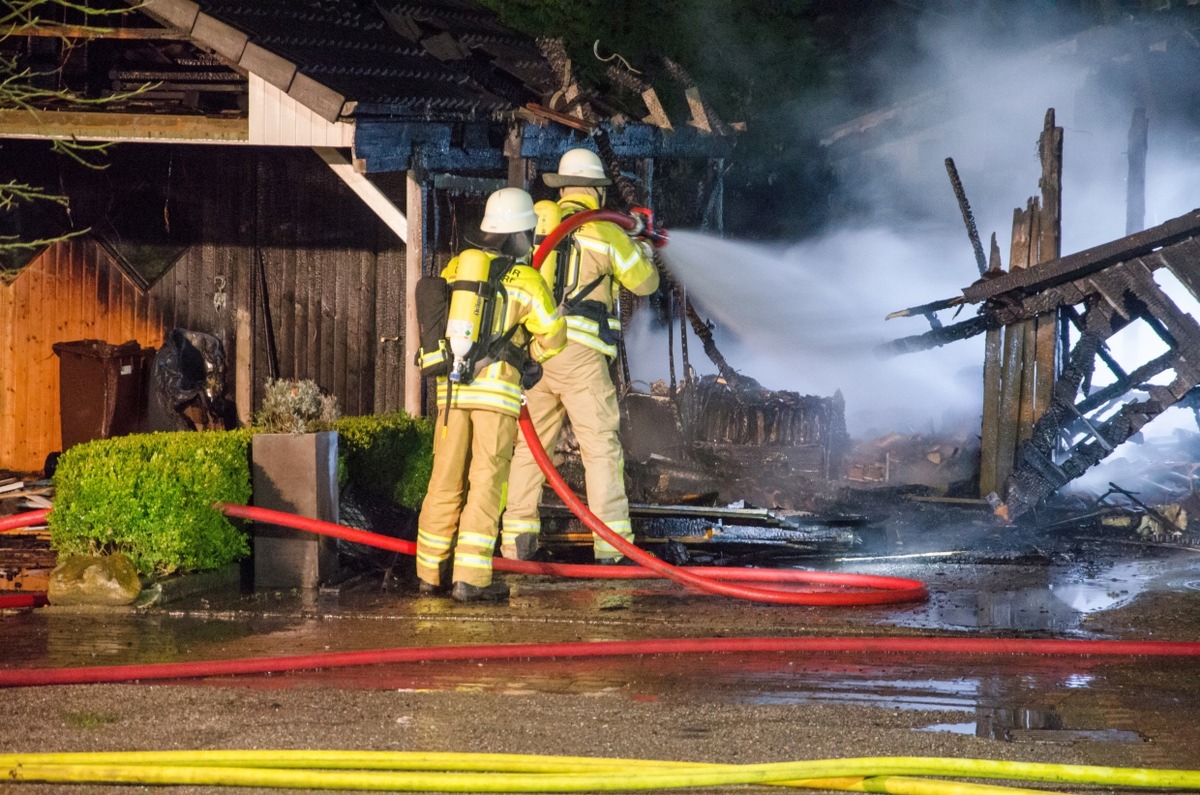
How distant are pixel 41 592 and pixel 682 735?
13.4 feet

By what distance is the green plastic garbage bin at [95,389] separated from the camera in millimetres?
11602

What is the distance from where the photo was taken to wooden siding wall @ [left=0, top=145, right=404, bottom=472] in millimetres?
12109

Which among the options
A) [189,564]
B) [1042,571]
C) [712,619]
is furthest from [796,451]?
[189,564]

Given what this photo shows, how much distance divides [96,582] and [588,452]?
282 centimetres

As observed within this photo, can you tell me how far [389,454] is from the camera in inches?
371

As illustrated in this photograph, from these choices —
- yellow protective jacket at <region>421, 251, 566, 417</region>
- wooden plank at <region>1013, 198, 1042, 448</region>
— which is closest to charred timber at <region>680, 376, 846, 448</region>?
wooden plank at <region>1013, 198, 1042, 448</region>

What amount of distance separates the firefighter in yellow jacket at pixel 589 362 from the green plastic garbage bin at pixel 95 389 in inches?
186

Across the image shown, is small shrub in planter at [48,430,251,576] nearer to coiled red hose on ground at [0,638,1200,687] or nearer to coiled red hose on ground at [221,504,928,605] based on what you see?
coiled red hose on ground at [221,504,928,605]

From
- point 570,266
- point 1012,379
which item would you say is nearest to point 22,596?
point 570,266

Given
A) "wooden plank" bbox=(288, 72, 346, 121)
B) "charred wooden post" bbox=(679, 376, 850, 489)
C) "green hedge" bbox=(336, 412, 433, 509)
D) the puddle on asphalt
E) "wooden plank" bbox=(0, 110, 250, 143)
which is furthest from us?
"charred wooden post" bbox=(679, 376, 850, 489)

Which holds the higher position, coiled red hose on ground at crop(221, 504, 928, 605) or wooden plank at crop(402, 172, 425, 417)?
wooden plank at crop(402, 172, 425, 417)

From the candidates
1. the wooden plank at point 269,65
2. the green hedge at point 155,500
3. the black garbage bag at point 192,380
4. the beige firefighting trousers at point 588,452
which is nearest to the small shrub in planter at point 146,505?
the green hedge at point 155,500

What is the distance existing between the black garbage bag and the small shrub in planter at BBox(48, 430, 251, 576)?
4.08 m

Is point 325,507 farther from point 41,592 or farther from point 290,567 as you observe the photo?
point 41,592
